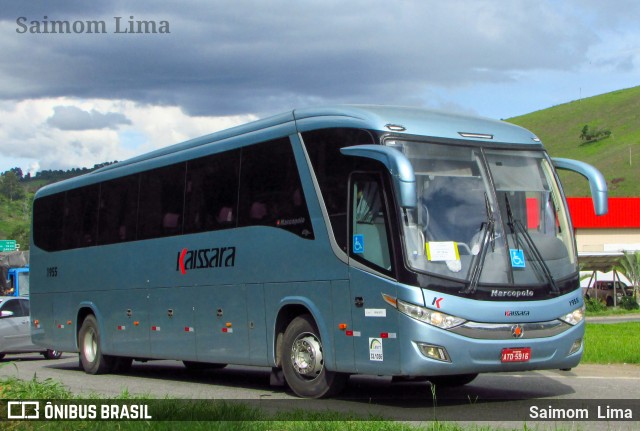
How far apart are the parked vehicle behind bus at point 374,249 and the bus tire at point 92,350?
3478 mm

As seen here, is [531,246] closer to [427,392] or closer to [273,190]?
[427,392]

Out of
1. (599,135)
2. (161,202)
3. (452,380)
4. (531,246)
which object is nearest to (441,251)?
(531,246)

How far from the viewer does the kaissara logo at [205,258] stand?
15.0 meters

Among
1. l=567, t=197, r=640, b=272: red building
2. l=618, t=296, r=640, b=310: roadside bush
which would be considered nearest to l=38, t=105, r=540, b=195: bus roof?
l=618, t=296, r=640, b=310: roadside bush

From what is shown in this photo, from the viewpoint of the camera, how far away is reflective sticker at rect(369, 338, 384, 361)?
465 inches

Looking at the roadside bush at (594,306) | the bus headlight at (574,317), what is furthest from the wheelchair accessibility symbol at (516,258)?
the roadside bush at (594,306)

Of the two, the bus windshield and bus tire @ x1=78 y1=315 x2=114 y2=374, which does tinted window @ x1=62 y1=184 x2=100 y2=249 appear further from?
the bus windshield

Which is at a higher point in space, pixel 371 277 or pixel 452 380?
pixel 371 277

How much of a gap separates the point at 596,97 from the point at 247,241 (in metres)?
178

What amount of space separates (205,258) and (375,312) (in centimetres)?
444

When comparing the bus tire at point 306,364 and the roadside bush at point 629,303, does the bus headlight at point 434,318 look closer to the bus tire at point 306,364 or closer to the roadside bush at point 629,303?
the bus tire at point 306,364

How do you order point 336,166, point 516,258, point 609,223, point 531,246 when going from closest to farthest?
point 516,258
point 531,246
point 336,166
point 609,223

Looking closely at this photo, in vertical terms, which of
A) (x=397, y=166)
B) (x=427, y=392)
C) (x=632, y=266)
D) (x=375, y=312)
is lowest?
(x=427, y=392)

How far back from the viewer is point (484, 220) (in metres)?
11.9
